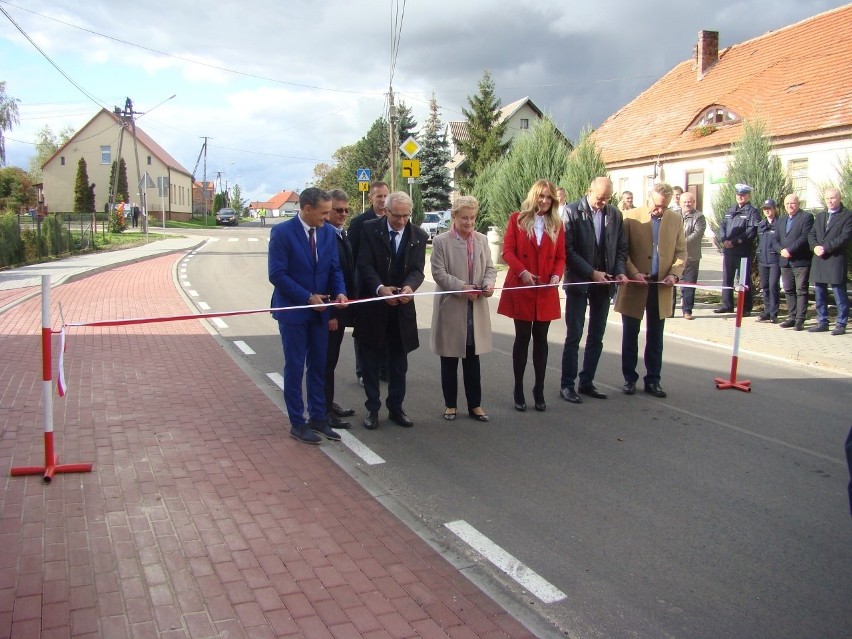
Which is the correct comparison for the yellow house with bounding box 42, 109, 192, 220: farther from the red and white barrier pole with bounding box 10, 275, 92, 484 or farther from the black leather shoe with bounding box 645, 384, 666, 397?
the red and white barrier pole with bounding box 10, 275, 92, 484

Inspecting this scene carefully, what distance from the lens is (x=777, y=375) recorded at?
841 centimetres

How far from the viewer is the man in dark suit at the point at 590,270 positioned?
7.13 meters

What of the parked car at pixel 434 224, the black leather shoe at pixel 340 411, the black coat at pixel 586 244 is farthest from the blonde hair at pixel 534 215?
the parked car at pixel 434 224

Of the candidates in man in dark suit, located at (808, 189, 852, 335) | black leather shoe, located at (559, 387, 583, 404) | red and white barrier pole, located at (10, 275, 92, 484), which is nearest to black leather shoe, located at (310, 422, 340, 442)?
red and white barrier pole, located at (10, 275, 92, 484)

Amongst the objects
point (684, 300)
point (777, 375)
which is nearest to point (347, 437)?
point (777, 375)

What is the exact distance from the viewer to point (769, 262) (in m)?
12.1

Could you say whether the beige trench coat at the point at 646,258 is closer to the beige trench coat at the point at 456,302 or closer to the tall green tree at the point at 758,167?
the beige trench coat at the point at 456,302

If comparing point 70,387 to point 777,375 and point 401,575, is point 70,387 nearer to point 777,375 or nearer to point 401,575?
point 401,575

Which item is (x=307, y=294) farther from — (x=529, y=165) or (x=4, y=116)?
(x=4, y=116)

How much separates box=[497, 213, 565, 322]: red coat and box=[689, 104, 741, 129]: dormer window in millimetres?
24518

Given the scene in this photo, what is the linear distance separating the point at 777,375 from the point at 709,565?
17.4 feet

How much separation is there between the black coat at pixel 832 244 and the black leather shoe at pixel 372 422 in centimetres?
811

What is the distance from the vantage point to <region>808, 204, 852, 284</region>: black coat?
10750 mm

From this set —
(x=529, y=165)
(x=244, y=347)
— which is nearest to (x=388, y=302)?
(x=244, y=347)
